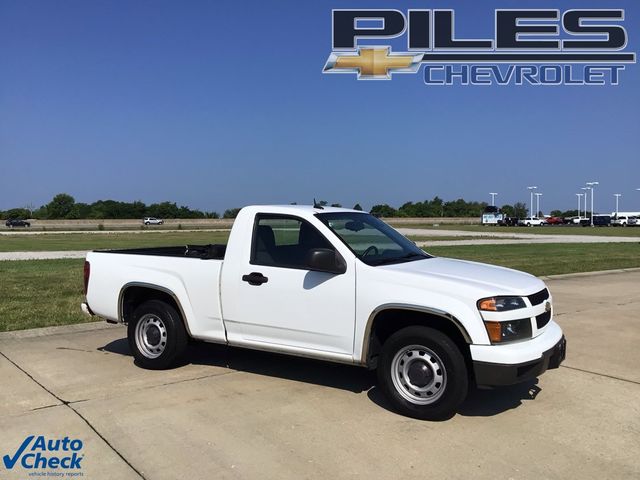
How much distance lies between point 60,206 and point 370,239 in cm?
13207

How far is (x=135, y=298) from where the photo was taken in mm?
6625

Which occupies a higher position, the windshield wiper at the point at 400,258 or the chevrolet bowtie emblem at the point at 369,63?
the chevrolet bowtie emblem at the point at 369,63

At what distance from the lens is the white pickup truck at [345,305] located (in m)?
4.62

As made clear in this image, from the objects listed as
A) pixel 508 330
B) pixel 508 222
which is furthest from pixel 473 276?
pixel 508 222

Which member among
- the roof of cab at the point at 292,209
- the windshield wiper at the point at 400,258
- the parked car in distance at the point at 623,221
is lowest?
the parked car in distance at the point at 623,221

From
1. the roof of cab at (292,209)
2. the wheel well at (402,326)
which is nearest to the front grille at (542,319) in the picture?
the wheel well at (402,326)

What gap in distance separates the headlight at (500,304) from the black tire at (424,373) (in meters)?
0.39

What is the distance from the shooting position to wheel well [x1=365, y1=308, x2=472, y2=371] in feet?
15.8

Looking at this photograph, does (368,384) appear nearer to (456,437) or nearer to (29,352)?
(456,437)

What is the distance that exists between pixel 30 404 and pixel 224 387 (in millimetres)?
1658

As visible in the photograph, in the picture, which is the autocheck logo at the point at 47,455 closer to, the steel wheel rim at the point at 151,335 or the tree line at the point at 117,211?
the steel wheel rim at the point at 151,335

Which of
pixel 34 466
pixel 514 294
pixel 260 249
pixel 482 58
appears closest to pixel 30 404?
pixel 34 466

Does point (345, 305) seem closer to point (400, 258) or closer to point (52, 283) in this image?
point (400, 258)

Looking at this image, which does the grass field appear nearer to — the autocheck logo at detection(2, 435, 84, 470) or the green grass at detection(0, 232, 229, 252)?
the autocheck logo at detection(2, 435, 84, 470)
